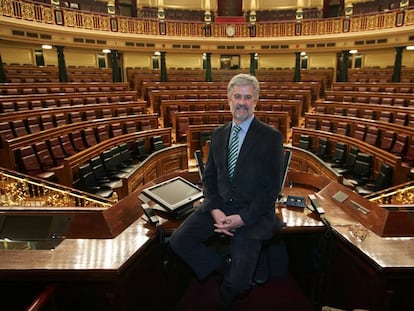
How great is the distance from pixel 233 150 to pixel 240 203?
349 mm

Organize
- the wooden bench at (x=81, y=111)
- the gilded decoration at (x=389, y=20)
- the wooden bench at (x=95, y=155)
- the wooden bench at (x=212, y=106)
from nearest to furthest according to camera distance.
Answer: the wooden bench at (x=95, y=155) → the wooden bench at (x=81, y=111) → the wooden bench at (x=212, y=106) → the gilded decoration at (x=389, y=20)

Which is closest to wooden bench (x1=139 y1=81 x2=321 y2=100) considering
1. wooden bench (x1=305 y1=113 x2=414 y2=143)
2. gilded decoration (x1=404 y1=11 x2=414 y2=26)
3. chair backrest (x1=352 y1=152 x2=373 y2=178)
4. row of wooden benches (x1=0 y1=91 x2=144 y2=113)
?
row of wooden benches (x1=0 y1=91 x2=144 y2=113)

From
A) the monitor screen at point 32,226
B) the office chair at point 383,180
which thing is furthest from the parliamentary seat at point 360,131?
the monitor screen at point 32,226

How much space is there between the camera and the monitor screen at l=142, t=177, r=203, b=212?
7.01ft

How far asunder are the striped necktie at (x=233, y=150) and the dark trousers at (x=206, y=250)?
1.13 ft

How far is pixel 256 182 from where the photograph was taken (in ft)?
6.28

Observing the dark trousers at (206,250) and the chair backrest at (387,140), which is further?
the chair backrest at (387,140)

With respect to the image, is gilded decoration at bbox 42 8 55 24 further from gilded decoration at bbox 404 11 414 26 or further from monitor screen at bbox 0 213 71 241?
gilded decoration at bbox 404 11 414 26

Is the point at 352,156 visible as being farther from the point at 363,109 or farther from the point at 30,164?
the point at 30,164

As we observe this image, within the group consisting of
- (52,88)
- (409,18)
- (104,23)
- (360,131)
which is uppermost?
(104,23)

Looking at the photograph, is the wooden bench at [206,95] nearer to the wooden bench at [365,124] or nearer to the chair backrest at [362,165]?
the wooden bench at [365,124]

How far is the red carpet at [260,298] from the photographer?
7.48ft

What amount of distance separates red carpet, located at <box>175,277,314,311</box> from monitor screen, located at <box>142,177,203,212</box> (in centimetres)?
65

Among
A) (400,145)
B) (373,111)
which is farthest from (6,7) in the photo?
(400,145)
